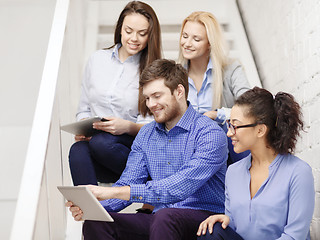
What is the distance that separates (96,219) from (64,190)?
0.45 feet

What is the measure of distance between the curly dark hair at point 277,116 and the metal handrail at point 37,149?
0.66 m

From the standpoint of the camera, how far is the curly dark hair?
73.7 inches

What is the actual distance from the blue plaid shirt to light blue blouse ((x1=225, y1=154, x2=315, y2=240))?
0.43 feet

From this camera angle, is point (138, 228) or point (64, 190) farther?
point (138, 228)

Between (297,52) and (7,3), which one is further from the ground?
(7,3)

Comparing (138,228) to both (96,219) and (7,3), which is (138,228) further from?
(7,3)

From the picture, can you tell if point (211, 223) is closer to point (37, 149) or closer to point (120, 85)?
point (37, 149)

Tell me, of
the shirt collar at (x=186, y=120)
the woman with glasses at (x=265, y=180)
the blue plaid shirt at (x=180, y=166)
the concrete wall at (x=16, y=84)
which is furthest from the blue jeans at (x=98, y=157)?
the concrete wall at (x=16, y=84)

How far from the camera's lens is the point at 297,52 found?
101 inches

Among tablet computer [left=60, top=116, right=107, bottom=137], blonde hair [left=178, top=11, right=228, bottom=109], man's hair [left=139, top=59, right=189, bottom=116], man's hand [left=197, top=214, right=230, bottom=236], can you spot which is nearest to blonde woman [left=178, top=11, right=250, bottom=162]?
blonde hair [left=178, top=11, right=228, bottom=109]

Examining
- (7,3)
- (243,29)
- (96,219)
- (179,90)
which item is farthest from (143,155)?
(7,3)

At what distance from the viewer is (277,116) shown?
1894 millimetres

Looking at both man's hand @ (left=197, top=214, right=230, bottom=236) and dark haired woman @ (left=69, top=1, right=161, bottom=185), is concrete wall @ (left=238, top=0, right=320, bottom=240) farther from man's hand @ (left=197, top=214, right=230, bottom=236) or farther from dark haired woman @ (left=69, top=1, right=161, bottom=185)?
dark haired woman @ (left=69, top=1, right=161, bottom=185)

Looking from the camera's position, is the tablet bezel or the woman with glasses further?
the tablet bezel
